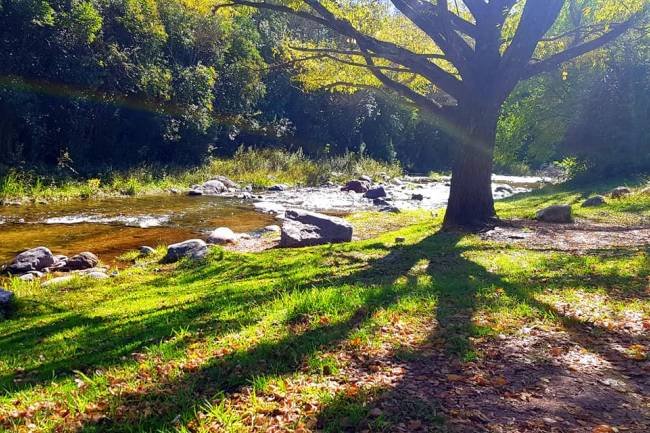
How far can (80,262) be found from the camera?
37.9 feet

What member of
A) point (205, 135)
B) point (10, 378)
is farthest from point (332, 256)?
point (205, 135)

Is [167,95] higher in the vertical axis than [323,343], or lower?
higher

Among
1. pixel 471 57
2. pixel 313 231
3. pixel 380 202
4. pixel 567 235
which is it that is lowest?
pixel 380 202

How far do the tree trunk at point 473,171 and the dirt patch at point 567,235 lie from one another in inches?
24.4

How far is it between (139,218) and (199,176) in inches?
515

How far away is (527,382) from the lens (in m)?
3.95

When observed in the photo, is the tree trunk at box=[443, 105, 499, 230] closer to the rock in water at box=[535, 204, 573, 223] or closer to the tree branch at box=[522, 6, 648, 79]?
the tree branch at box=[522, 6, 648, 79]

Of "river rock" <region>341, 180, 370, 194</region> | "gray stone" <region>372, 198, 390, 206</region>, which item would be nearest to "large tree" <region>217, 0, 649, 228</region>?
"gray stone" <region>372, 198, 390, 206</region>

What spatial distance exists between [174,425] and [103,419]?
65 cm

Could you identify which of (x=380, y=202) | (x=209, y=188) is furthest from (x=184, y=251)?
(x=209, y=188)

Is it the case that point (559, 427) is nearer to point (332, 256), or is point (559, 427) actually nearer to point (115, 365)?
point (115, 365)

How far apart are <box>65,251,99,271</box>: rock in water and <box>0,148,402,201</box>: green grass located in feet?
40.0

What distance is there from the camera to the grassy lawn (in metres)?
3.67

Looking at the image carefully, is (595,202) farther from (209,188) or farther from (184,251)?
(209,188)
